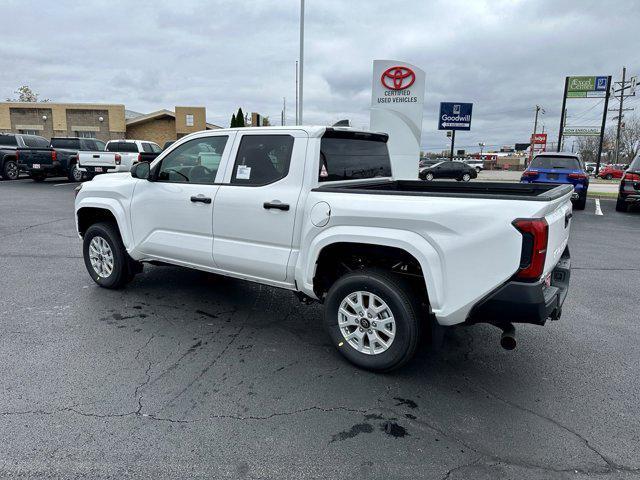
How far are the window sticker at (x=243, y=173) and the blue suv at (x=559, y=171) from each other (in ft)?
36.1

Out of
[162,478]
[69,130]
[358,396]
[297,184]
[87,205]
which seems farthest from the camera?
[69,130]

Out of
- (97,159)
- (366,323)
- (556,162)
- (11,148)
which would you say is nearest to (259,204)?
(366,323)

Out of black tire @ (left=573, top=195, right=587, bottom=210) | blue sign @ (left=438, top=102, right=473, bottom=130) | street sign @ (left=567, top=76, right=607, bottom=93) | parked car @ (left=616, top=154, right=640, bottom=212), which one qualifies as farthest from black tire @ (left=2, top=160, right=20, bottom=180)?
street sign @ (left=567, top=76, right=607, bottom=93)

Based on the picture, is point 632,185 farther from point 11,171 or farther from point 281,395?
point 11,171

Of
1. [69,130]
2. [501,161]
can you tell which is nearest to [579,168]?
[69,130]

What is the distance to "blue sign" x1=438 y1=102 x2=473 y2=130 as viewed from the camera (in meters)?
22.0

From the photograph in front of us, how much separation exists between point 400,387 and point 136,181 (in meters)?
3.48

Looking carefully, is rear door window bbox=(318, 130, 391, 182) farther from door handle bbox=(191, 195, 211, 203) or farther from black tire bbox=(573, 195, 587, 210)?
black tire bbox=(573, 195, 587, 210)

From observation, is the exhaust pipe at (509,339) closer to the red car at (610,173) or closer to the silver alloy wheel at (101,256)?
the silver alloy wheel at (101,256)

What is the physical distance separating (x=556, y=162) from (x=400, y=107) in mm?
4805

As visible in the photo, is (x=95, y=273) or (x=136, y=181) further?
(x=95, y=273)

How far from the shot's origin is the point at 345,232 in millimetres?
3395

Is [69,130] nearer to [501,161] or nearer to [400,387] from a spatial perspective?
[400,387]

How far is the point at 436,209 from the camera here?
118 inches
